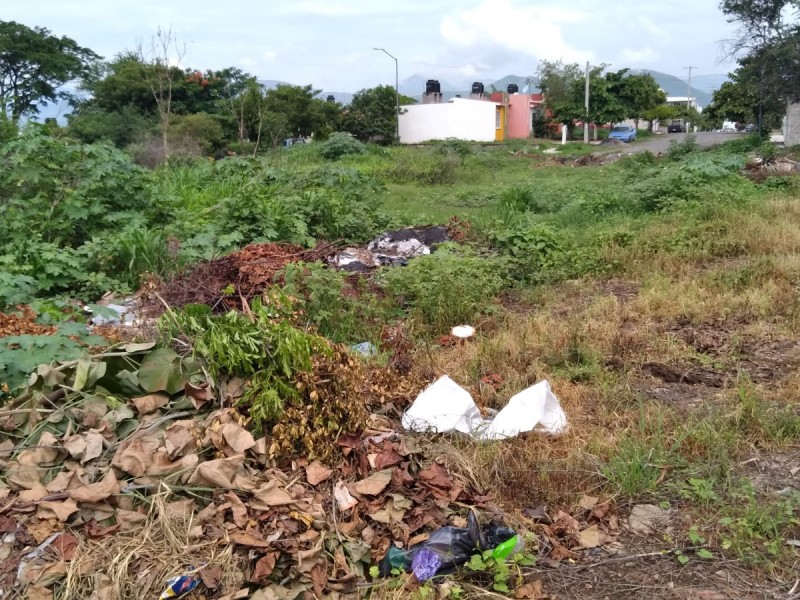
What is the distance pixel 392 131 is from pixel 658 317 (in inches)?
1417

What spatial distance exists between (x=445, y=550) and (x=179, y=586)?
0.96 m

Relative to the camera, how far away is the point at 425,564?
256 cm

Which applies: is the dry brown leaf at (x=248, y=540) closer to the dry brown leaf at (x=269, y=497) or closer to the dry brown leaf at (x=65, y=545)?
the dry brown leaf at (x=269, y=497)

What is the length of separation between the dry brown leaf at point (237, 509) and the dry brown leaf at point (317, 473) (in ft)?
1.12

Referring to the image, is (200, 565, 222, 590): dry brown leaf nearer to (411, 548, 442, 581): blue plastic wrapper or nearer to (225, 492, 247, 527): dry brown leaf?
(225, 492, 247, 527): dry brown leaf

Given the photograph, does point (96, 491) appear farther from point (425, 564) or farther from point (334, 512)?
point (425, 564)

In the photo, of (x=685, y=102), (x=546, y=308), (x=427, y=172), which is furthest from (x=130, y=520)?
(x=685, y=102)

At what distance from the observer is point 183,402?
3.14 meters

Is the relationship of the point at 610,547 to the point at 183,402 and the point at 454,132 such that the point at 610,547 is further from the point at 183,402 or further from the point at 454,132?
the point at 454,132

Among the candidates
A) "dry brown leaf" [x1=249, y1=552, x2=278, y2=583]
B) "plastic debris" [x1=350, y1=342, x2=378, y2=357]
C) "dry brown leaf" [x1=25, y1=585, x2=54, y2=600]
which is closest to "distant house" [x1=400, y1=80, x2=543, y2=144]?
"plastic debris" [x1=350, y1=342, x2=378, y2=357]

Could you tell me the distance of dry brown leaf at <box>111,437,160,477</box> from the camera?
2.73 meters

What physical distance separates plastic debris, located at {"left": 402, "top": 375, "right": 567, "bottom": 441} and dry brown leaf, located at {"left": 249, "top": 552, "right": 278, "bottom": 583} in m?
1.18

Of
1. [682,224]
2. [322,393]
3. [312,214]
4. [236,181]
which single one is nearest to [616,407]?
[322,393]

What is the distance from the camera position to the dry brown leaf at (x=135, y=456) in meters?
2.73
